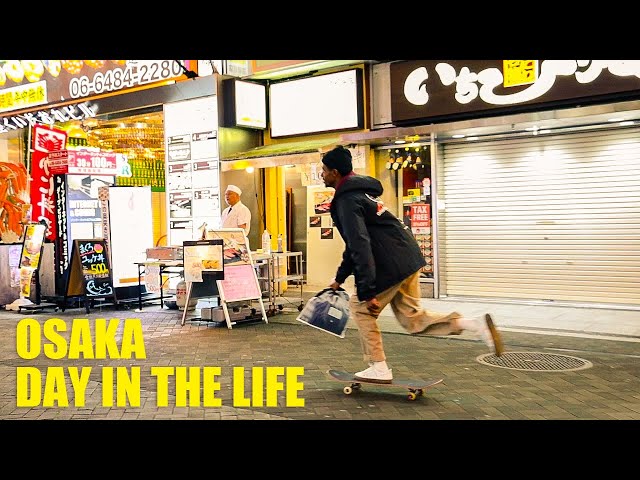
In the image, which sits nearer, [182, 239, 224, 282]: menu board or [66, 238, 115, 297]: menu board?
[182, 239, 224, 282]: menu board

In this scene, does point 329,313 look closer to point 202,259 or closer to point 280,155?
point 202,259

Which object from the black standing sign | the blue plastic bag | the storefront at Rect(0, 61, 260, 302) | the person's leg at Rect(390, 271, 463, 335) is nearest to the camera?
the person's leg at Rect(390, 271, 463, 335)

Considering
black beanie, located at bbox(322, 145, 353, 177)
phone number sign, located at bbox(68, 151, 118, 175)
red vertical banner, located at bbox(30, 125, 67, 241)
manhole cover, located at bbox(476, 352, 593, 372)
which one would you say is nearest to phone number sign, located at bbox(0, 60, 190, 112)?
phone number sign, located at bbox(68, 151, 118, 175)

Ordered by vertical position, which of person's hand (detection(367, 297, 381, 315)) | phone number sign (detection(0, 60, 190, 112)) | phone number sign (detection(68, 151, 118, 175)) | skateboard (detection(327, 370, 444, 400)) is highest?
phone number sign (detection(0, 60, 190, 112))

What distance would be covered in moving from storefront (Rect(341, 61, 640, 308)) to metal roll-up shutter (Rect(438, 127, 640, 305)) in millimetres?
16

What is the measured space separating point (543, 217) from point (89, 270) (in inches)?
301

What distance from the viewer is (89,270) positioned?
38.4 feet

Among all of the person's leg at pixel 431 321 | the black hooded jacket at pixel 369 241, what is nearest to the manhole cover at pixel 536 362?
the person's leg at pixel 431 321

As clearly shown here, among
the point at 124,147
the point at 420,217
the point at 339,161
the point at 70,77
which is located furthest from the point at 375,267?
the point at 124,147

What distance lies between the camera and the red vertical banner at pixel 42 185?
12.3 meters

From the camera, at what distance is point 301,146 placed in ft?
42.7

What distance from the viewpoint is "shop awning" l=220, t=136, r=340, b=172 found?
1244 cm

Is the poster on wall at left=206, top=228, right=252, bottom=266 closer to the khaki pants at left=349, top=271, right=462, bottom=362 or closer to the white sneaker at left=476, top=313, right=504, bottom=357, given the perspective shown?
the khaki pants at left=349, top=271, right=462, bottom=362
